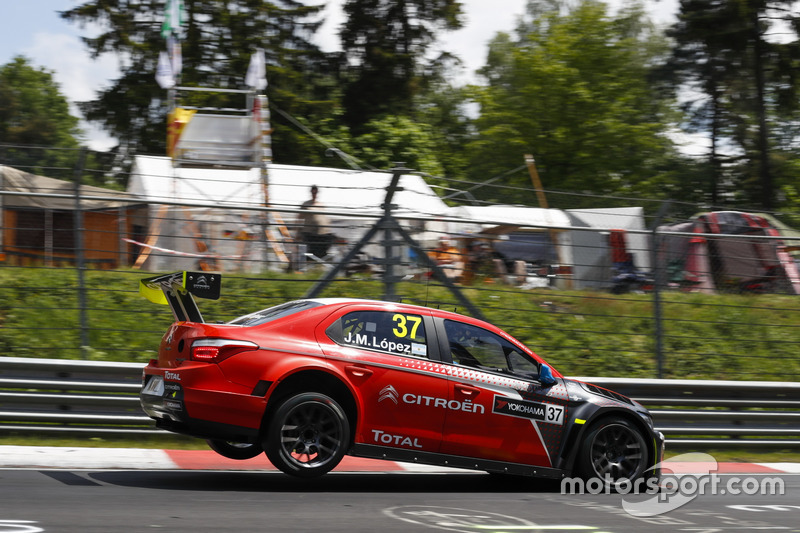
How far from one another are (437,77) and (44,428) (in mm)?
29970

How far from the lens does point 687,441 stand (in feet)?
33.8

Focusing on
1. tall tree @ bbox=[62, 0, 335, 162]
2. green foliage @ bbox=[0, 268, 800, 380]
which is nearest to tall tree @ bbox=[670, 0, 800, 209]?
tall tree @ bbox=[62, 0, 335, 162]

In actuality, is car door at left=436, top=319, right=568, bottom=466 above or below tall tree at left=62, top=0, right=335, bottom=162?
below

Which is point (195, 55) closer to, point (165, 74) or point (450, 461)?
point (165, 74)

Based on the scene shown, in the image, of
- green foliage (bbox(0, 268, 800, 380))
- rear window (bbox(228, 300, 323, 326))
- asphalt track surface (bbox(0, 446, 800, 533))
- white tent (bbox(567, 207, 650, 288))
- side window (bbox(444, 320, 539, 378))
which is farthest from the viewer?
white tent (bbox(567, 207, 650, 288))

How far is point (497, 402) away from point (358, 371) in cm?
122

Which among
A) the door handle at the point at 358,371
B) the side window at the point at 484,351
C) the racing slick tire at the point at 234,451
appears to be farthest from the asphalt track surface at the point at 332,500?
the side window at the point at 484,351

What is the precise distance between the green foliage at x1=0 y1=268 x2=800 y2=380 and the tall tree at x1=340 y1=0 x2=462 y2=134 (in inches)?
969

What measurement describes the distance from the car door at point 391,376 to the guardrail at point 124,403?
110 inches

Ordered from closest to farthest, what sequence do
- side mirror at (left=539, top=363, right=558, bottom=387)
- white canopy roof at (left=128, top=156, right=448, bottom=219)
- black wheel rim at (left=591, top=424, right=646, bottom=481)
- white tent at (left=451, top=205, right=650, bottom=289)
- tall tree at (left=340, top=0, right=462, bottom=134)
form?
→ side mirror at (left=539, top=363, right=558, bottom=387), black wheel rim at (left=591, top=424, right=646, bottom=481), white tent at (left=451, top=205, right=650, bottom=289), white canopy roof at (left=128, top=156, right=448, bottom=219), tall tree at (left=340, top=0, right=462, bottom=134)

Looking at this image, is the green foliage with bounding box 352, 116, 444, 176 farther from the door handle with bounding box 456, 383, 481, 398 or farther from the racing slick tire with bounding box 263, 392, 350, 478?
the racing slick tire with bounding box 263, 392, 350, 478

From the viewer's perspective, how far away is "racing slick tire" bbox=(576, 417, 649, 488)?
770 cm

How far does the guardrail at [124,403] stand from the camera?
8719mm

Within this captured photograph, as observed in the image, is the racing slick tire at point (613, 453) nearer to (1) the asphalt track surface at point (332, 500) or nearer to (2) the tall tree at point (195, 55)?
(1) the asphalt track surface at point (332, 500)
